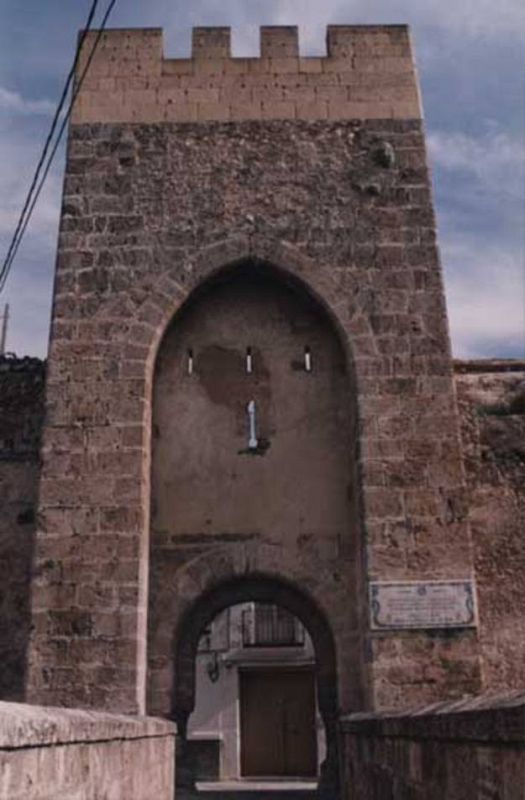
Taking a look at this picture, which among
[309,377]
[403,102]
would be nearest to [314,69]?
[403,102]

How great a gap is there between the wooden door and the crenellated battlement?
952 centimetres

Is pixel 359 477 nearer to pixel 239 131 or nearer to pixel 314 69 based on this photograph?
pixel 239 131

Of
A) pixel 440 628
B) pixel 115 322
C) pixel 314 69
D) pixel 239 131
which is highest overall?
pixel 314 69

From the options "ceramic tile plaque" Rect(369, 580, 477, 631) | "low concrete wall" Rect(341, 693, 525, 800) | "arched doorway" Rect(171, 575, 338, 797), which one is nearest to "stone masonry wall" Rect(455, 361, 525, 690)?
"ceramic tile plaque" Rect(369, 580, 477, 631)

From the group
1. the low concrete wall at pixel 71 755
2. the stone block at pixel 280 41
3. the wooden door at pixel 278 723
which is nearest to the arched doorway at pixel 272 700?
the wooden door at pixel 278 723

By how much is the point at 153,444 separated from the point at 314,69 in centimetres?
390

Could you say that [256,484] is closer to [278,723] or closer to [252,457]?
[252,457]

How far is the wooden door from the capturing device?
1439 cm

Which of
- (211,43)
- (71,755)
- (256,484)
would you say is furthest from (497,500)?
(71,755)

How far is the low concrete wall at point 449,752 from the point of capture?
2.56 metres

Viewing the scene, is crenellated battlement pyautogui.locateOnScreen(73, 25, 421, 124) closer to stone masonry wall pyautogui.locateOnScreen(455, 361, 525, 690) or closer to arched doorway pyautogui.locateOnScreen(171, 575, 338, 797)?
stone masonry wall pyautogui.locateOnScreen(455, 361, 525, 690)

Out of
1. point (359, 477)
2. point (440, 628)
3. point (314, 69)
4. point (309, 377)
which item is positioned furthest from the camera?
point (314, 69)

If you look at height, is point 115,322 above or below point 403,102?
below

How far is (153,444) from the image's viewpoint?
789 centimetres
